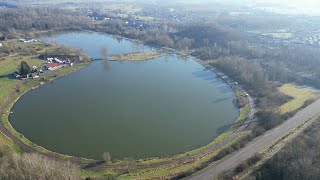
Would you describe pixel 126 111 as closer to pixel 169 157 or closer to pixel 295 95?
pixel 169 157

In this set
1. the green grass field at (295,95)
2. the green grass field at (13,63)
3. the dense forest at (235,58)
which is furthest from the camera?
the green grass field at (13,63)

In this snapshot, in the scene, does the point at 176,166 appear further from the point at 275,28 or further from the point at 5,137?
the point at 275,28

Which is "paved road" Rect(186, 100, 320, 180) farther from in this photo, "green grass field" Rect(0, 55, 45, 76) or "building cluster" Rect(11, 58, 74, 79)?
"green grass field" Rect(0, 55, 45, 76)

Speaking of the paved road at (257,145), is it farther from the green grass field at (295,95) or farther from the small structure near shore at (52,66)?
the small structure near shore at (52,66)

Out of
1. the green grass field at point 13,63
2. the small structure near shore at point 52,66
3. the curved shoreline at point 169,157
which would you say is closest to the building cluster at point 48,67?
the small structure near shore at point 52,66

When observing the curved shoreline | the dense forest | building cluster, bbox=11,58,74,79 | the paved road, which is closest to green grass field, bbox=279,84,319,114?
the dense forest

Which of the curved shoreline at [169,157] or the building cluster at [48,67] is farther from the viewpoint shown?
the building cluster at [48,67]

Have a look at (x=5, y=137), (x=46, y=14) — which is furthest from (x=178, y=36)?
(x=5, y=137)
